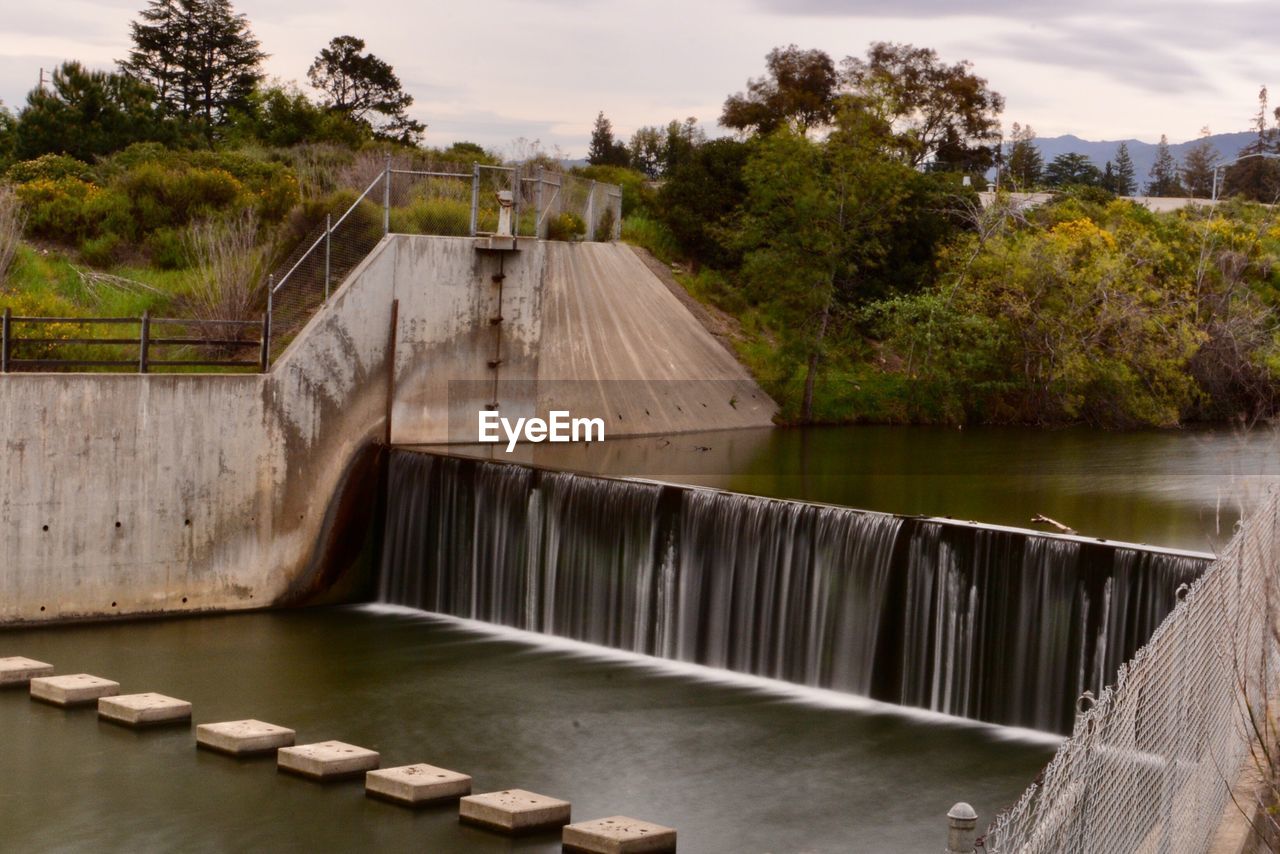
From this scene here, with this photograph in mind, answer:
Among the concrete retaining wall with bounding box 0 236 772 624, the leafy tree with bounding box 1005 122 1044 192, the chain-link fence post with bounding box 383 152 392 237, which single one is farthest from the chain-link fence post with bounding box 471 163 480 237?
the leafy tree with bounding box 1005 122 1044 192

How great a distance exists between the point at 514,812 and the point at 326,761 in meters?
2.22

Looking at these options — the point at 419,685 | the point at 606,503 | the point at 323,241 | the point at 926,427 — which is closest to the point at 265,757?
the point at 419,685

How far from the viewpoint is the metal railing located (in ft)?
69.6

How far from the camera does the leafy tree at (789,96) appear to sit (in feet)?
173

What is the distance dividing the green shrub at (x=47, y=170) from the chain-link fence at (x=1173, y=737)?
95.4 ft

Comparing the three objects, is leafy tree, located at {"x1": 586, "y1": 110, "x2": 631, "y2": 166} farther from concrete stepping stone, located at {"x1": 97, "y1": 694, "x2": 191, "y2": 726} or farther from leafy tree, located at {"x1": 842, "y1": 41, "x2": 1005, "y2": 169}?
concrete stepping stone, located at {"x1": 97, "y1": 694, "x2": 191, "y2": 726}

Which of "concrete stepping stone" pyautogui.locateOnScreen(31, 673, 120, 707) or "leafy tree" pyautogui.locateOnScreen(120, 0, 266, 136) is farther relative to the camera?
"leafy tree" pyautogui.locateOnScreen(120, 0, 266, 136)

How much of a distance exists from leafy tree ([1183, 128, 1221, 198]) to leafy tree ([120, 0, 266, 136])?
224 feet

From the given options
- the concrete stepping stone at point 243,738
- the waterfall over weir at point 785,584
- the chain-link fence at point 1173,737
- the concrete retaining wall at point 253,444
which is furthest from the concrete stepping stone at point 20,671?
the chain-link fence at point 1173,737

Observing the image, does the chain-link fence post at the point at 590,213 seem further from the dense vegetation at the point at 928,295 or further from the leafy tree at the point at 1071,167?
the leafy tree at the point at 1071,167

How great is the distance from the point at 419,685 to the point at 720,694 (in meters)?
3.35

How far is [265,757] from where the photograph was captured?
1530 cm

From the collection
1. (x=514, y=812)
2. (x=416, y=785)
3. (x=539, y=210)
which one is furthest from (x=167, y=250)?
(x=514, y=812)

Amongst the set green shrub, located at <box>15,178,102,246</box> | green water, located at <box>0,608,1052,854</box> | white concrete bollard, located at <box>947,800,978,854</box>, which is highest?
green shrub, located at <box>15,178,102,246</box>
